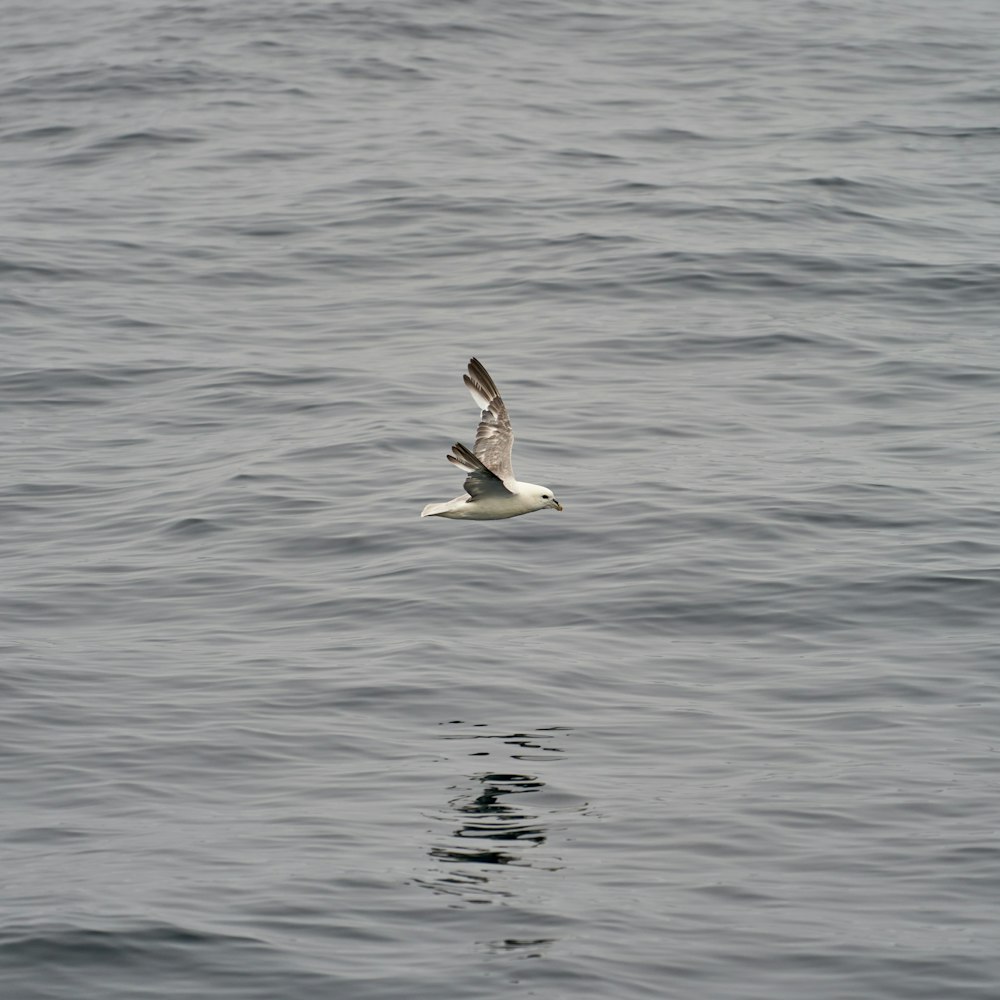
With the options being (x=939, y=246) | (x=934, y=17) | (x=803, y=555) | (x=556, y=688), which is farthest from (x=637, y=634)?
(x=934, y=17)

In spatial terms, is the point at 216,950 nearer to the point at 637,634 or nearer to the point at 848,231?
the point at 637,634

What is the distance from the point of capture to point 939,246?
77.2 feet

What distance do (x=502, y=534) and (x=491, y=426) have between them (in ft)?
9.54

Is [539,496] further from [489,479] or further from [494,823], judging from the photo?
[494,823]

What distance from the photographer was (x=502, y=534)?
16109 millimetres

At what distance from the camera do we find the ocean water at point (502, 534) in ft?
31.8

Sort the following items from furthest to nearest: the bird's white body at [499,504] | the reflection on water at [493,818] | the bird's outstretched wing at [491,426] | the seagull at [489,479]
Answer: the bird's outstretched wing at [491,426], the bird's white body at [499,504], the seagull at [489,479], the reflection on water at [493,818]

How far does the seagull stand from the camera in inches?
484

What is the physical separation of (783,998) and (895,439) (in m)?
9.73

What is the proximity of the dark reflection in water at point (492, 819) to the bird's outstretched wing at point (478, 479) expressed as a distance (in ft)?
5.43

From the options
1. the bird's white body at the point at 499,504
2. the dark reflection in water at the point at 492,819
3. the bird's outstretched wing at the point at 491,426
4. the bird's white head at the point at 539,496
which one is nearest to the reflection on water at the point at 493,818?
the dark reflection in water at the point at 492,819

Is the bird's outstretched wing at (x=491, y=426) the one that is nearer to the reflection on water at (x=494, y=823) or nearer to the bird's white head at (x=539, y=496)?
the bird's white head at (x=539, y=496)

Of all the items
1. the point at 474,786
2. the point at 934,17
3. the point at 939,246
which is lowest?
the point at 474,786

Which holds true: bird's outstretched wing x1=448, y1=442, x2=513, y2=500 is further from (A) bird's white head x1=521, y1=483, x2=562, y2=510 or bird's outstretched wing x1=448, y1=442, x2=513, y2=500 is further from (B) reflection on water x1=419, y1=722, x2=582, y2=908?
(B) reflection on water x1=419, y1=722, x2=582, y2=908
